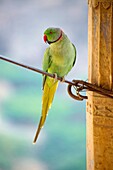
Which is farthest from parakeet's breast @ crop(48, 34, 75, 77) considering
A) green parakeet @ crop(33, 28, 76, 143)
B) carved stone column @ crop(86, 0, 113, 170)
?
carved stone column @ crop(86, 0, 113, 170)

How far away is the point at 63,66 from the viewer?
2.06 metres

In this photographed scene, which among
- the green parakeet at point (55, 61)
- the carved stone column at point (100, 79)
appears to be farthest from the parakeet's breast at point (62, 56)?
the carved stone column at point (100, 79)

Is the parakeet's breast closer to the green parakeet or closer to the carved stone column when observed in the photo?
the green parakeet

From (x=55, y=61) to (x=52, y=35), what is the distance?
10.4 inches

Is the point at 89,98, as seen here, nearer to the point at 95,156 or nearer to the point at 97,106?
the point at 97,106

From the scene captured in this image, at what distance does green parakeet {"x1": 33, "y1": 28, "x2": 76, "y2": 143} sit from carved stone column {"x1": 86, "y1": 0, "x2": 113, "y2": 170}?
0.83 ft

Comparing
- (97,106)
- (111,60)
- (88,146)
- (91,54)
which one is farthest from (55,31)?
(88,146)

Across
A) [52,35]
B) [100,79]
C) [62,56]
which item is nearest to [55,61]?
[62,56]

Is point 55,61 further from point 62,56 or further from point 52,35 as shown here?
point 52,35

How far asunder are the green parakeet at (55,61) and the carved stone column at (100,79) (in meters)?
0.25

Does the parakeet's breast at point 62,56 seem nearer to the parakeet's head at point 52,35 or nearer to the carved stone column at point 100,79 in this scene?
the parakeet's head at point 52,35

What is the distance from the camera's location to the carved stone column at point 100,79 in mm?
1670

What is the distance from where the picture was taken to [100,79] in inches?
66.8

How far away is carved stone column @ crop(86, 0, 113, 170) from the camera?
1.67 meters
